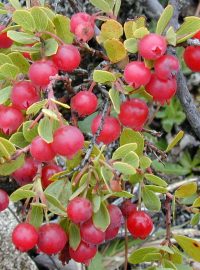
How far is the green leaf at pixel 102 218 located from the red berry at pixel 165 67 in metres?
0.30

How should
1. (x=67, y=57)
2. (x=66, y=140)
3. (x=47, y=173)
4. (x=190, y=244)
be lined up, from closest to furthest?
(x=66, y=140)
(x=67, y=57)
(x=47, y=173)
(x=190, y=244)

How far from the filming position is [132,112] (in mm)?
1289

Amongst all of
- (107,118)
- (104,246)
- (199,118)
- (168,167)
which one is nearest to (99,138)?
(107,118)

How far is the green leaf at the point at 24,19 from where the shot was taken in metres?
1.22

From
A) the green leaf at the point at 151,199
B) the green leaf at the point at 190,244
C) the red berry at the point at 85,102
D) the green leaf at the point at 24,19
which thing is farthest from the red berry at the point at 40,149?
the green leaf at the point at 190,244

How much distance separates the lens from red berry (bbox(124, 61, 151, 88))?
1223 mm

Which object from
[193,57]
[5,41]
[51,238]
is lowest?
[51,238]

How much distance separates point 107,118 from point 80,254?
31cm

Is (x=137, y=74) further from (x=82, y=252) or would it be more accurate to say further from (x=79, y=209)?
(x=82, y=252)

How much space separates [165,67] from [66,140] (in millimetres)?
257

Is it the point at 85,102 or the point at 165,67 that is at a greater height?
the point at 165,67

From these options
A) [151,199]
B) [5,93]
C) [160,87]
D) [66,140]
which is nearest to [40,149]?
[66,140]

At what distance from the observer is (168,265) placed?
4.98 feet

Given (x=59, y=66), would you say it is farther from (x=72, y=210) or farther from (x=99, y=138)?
(x=72, y=210)
